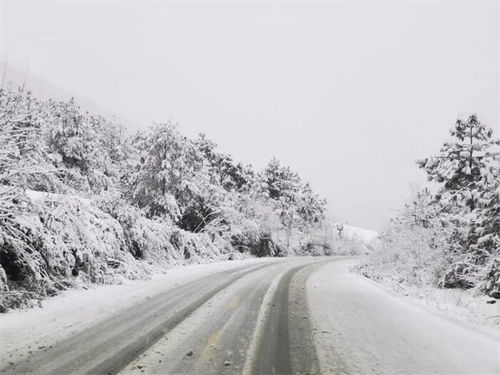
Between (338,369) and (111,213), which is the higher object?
(111,213)

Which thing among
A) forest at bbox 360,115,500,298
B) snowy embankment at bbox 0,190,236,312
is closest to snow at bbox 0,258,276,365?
snowy embankment at bbox 0,190,236,312

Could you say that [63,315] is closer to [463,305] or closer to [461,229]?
[463,305]

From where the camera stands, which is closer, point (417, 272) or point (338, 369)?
point (338, 369)

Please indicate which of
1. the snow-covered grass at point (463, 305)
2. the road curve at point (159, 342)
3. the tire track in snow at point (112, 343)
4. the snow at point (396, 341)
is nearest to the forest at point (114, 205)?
the tire track in snow at point (112, 343)

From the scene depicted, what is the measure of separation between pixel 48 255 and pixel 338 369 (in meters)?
8.59

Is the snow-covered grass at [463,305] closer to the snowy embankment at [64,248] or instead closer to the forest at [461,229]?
the forest at [461,229]

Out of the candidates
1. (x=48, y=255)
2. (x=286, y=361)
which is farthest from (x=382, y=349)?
(x=48, y=255)

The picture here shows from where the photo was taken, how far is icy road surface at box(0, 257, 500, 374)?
5.06 metres

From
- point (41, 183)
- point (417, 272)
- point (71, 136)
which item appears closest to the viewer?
point (41, 183)

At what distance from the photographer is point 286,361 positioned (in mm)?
5219

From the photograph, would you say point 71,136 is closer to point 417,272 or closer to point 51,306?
point 51,306

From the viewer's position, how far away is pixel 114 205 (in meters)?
16.7

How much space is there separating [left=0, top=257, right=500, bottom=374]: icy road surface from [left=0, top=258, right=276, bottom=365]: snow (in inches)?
0.7

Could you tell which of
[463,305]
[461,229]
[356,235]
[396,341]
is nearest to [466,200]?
[461,229]
